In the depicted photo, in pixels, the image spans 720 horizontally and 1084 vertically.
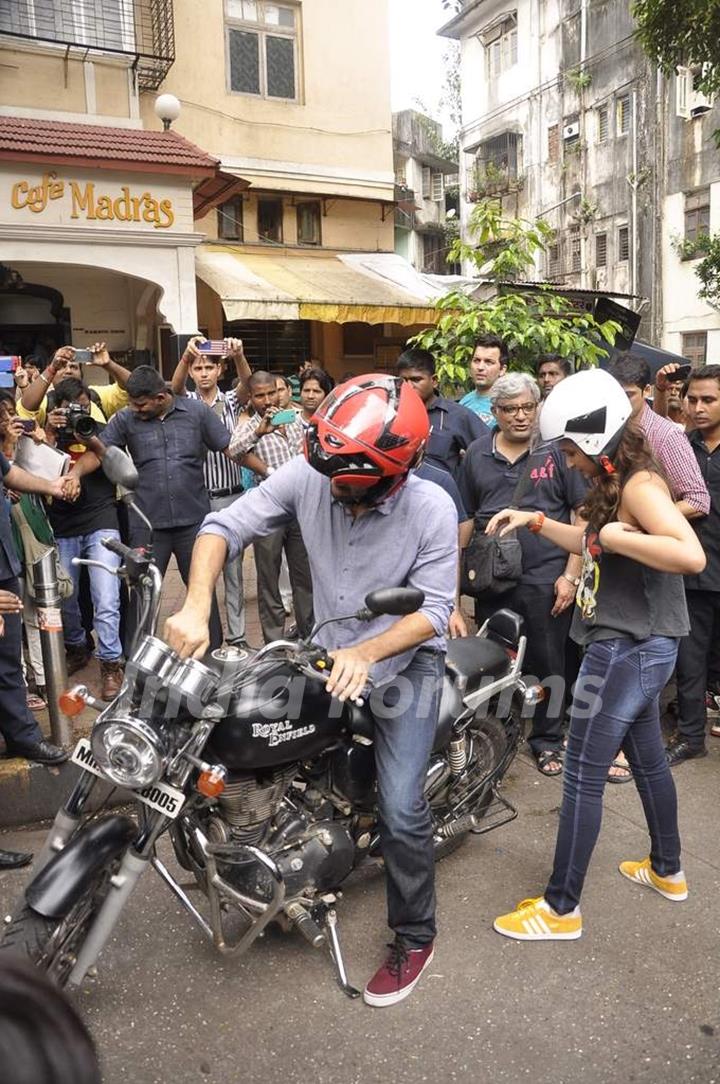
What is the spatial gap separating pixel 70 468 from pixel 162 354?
8.93 m

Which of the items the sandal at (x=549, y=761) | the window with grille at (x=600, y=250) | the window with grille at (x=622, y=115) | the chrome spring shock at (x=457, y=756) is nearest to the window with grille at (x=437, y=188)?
the window with grille at (x=600, y=250)

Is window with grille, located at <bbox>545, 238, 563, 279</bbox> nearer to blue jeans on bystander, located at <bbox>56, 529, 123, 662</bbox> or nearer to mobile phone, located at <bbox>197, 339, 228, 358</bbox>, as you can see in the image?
mobile phone, located at <bbox>197, 339, 228, 358</bbox>

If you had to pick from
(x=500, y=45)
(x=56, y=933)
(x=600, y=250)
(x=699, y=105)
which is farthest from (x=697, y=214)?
(x=56, y=933)

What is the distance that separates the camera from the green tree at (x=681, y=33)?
28.3 ft

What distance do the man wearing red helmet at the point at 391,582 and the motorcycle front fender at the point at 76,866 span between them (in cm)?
68

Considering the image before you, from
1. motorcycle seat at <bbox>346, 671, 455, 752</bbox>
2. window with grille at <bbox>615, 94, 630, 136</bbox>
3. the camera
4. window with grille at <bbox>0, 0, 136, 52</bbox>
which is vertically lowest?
motorcycle seat at <bbox>346, 671, 455, 752</bbox>

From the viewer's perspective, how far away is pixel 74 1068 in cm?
148

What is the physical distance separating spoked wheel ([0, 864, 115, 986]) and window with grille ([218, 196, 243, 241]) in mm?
13915

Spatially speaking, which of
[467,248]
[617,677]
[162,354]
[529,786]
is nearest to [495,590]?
[529,786]

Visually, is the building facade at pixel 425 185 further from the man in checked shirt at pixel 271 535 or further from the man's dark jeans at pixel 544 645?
the man's dark jeans at pixel 544 645

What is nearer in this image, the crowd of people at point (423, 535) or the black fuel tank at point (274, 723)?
the black fuel tank at point (274, 723)

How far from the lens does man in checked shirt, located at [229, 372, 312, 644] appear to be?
19.2ft

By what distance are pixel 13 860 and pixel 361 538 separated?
2.05 meters

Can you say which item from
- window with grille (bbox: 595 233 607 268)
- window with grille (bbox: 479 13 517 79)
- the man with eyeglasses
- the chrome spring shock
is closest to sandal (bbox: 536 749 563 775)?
the man with eyeglasses
